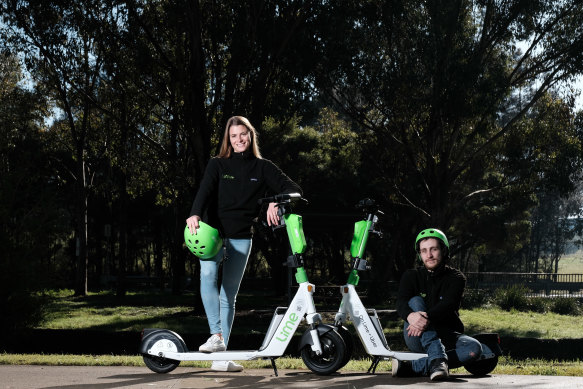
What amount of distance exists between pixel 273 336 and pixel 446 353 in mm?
1321

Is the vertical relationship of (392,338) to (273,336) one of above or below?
below

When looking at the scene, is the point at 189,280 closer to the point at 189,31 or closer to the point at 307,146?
the point at 307,146

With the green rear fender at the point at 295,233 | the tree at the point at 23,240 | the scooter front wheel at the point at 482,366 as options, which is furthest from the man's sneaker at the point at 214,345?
the tree at the point at 23,240

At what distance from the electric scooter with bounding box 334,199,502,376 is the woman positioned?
25.8 inches

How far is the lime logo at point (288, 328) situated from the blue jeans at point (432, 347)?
0.87m

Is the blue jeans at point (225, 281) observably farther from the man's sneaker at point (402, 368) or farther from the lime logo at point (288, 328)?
the man's sneaker at point (402, 368)

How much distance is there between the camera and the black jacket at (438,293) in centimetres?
580

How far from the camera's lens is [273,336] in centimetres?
584

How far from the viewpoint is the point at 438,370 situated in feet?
18.1

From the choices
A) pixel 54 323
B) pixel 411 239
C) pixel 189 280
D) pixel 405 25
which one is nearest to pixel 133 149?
pixel 54 323

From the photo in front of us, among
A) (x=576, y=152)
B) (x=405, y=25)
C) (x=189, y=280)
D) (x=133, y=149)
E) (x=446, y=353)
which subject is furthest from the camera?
(x=189, y=280)

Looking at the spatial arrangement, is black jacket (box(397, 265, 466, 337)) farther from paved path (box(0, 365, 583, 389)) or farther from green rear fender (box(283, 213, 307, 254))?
green rear fender (box(283, 213, 307, 254))

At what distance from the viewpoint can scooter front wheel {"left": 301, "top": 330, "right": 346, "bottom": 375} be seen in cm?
570

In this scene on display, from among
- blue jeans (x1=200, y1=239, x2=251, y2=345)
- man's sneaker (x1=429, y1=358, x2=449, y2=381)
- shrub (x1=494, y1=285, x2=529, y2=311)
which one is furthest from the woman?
shrub (x1=494, y1=285, x2=529, y2=311)
